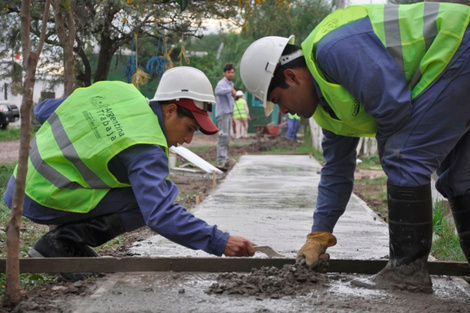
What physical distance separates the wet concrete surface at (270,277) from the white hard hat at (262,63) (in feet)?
3.56

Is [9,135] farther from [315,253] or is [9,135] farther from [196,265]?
[315,253]

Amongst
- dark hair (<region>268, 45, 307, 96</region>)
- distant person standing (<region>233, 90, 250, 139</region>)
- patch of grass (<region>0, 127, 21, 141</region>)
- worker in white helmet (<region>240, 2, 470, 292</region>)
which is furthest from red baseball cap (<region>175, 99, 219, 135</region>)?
distant person standing (<region>233, 90, 250, 139</region>)

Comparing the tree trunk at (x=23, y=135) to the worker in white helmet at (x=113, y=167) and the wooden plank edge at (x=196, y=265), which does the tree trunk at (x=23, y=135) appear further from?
the wooden plank edge at (x=196, y=265)

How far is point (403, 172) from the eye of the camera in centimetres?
386

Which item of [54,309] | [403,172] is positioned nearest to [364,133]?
[403,172]

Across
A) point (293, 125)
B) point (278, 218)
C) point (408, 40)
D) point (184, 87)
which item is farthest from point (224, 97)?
point (293, 125)

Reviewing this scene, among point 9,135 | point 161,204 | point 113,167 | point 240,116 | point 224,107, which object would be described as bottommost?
point 9,135

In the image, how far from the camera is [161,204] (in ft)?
12.6

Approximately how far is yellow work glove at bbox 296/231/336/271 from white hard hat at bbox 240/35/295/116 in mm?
928

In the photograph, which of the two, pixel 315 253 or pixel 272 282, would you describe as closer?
pixel 272 282

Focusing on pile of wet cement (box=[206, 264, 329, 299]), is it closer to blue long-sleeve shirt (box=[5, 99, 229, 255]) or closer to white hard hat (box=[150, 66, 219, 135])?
blue long-sleeve shirt (box=[5, 99, 229, 255])

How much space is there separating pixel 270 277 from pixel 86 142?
1297 millimetres

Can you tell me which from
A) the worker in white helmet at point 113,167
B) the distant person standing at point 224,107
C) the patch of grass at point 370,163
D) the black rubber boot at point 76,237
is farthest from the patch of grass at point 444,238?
the patch of grass at point 370,163

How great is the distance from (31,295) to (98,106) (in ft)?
3.67
